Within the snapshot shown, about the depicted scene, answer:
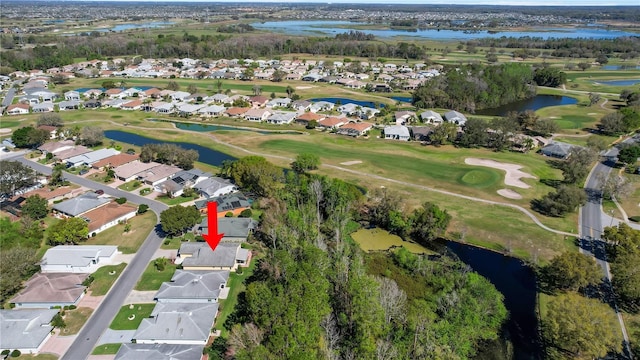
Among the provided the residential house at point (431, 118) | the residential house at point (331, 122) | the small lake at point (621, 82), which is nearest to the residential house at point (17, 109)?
the residential house at point (331, 122)

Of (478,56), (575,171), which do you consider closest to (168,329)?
(575,171)

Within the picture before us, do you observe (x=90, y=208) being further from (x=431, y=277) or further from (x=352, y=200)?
(x=431, y=277)

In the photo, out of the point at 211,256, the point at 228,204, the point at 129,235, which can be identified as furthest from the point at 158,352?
the point at 228,204

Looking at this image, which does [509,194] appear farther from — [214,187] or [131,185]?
[131,185]

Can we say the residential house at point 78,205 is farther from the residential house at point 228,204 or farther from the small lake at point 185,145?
the small lake at point 185,145

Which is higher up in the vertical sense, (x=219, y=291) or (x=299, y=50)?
(x=299, y=50)

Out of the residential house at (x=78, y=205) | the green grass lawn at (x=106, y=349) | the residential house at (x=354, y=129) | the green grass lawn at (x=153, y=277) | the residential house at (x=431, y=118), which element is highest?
the residential house at (x=431, y=118)
